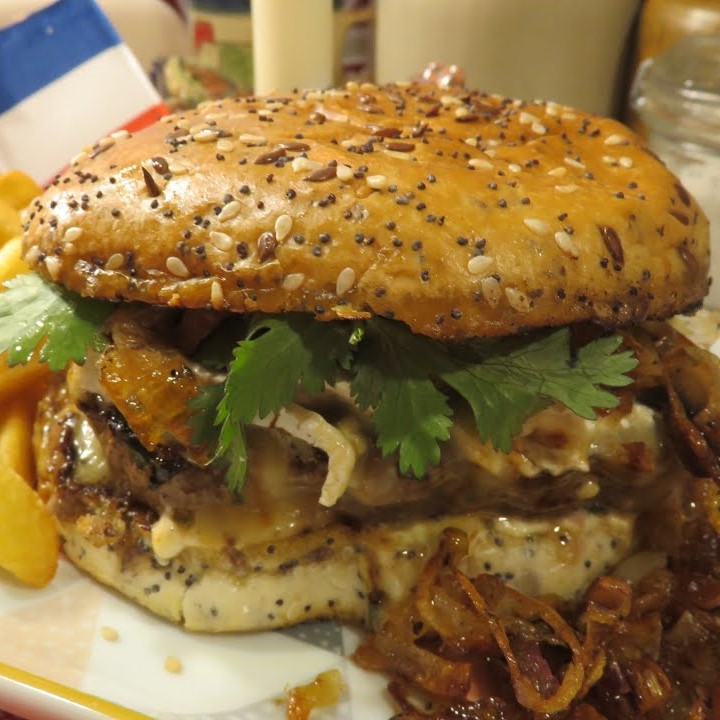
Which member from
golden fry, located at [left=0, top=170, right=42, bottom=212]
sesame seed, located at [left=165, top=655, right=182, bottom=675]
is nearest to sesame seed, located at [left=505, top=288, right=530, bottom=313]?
sesame seed, located at [left=165, top=655, right=182, bottom=675]

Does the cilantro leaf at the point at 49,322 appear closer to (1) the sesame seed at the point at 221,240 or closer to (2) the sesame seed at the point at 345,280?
(1) the sesame seed at the point at 221,240

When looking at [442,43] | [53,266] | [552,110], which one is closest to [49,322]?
[53,266]

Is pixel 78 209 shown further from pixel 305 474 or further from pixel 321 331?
pixel 305 474

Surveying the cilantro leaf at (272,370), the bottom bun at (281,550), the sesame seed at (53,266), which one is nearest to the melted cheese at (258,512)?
the bottom bun at (281,550)

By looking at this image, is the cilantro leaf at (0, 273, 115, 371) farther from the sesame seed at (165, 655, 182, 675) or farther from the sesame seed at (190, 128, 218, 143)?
the sesame seed at (165, 655, 182, 675)

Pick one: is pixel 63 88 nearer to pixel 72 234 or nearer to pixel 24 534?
pixel 72 234

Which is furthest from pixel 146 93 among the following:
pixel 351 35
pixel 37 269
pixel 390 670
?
pixel 390 670
